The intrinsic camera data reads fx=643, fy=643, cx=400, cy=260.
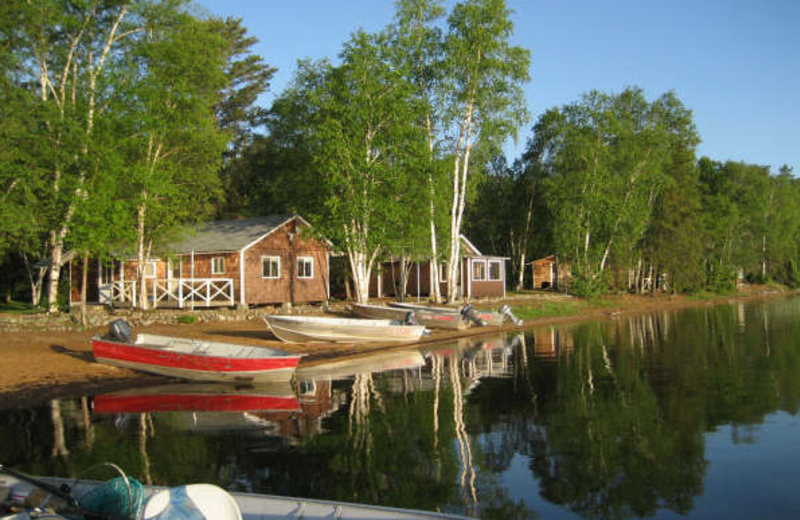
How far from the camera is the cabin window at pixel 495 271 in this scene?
44.9 meters

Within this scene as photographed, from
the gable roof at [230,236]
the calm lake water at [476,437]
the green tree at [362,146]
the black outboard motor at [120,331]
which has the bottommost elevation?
the calm lake water at [476,437]

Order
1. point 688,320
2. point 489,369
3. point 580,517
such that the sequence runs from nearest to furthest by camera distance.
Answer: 1. point 580,517
2. point 489,369
3. point 688,320

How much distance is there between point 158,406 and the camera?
13.4m

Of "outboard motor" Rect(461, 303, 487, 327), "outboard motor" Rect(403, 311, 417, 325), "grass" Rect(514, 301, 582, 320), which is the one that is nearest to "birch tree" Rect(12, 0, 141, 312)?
"outboard motor" Rect(403, 311, 417, 325)

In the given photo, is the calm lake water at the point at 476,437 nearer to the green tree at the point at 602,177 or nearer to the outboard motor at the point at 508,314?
the outboard motor at the point at 508,314

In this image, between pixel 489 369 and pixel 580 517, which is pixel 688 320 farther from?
pixel 580 517

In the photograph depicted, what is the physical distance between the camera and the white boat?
523 cm

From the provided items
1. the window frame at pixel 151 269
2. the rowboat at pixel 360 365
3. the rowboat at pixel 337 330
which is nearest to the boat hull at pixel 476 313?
the rowboat at pixel 337 330

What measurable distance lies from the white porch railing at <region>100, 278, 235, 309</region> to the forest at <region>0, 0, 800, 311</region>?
2383 mm

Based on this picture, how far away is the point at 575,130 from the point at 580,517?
42.6 metres

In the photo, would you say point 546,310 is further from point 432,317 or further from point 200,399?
point 200,399

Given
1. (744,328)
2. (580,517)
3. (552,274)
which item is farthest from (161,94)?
(552,274)

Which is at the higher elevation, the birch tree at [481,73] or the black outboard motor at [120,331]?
the birch tree at [481,73]

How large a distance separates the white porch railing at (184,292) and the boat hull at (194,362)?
12776 mm
